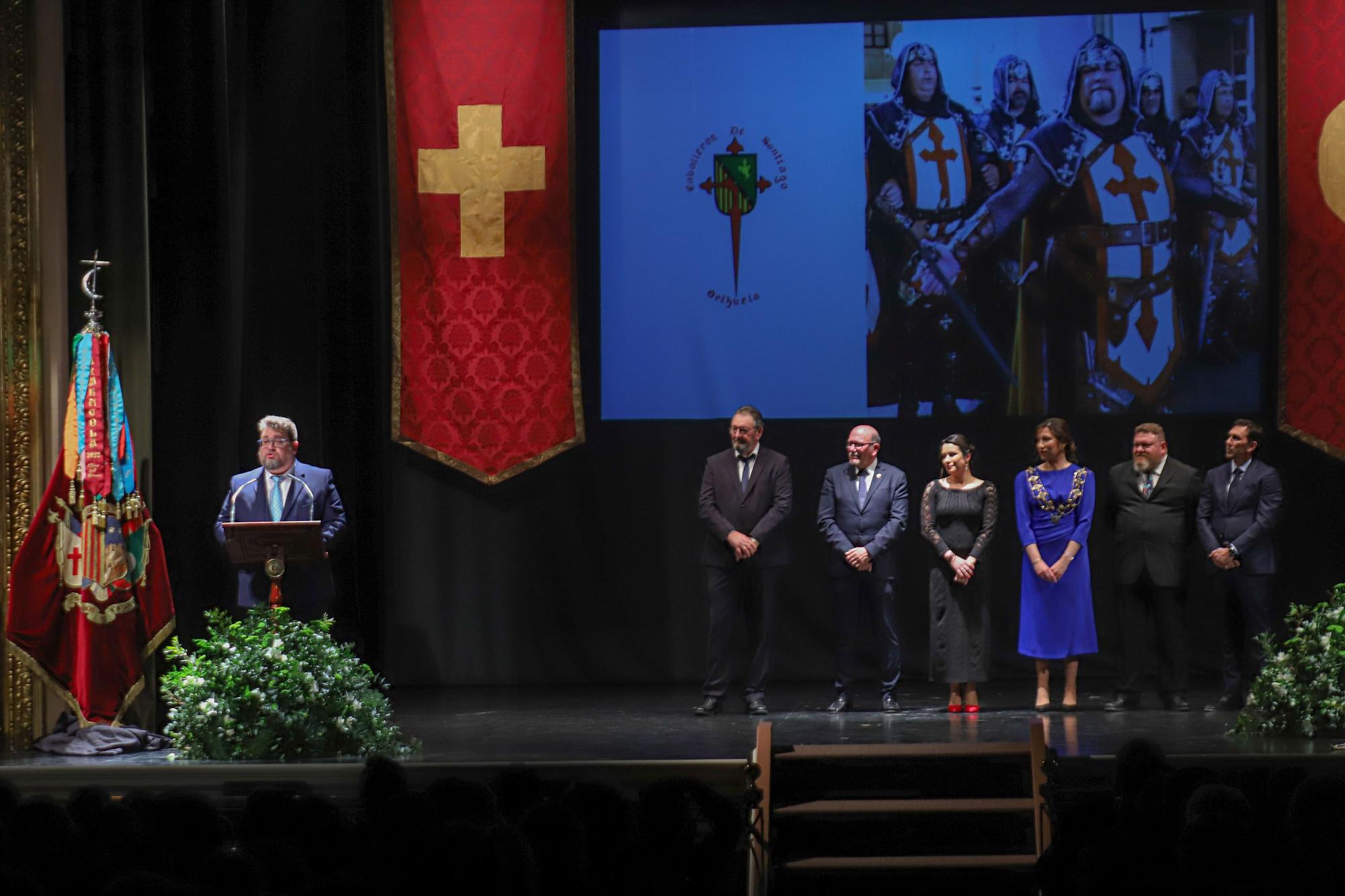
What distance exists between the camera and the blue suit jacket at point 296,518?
6.87 m

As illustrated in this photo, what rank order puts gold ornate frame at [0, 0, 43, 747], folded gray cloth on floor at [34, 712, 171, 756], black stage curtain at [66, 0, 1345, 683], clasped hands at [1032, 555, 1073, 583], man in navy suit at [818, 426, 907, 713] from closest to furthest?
folded gray cloth on floor at [34, 712, 171, 756] < gold ornate frame at [0, 0, 43, 747] < clasped hands at [1032, 555, 1073, 583] < man in navy suit at [818, 426, 907, 713] < black stage curtain at [66, 0, 1345, 683]

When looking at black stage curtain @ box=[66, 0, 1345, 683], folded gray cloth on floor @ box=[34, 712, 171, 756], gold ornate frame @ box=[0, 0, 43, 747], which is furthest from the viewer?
black stage curtain @ box=[66, 0, 1345, 683]

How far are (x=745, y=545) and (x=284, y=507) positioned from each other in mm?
2037

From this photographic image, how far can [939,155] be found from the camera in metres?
8.41

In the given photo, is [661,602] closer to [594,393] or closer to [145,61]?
[594,393]

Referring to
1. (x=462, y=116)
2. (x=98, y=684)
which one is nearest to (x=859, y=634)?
(x=462, y=116)

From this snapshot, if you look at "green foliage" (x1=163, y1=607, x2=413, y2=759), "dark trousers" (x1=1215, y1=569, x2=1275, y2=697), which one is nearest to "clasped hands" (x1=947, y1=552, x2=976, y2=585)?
"dark trousers" (x1=1215, y1=569, x2=1275, y2=697)

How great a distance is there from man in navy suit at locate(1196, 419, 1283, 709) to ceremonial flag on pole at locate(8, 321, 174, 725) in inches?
187

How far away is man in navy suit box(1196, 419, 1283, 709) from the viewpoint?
7.38 meters

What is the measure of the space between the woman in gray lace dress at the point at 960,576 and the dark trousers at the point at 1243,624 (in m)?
1.20

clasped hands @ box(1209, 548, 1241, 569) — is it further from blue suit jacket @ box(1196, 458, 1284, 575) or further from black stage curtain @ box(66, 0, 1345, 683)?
black stage curtain @ box(66, 0, 1345, 683)

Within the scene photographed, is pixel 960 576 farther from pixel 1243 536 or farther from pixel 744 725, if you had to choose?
pixel 1243 536

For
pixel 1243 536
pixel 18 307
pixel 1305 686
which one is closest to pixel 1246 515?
pixel 1243 536

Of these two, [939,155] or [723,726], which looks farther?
[939,155]
